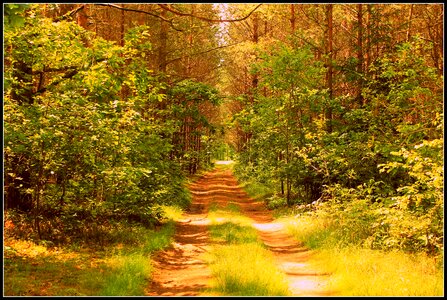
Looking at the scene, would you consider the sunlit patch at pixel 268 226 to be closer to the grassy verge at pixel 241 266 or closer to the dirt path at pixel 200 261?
the dirt path at pixel 200 261

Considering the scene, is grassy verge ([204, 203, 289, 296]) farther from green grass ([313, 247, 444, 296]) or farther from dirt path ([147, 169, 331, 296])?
green grass ([313, 247, 444, 296])

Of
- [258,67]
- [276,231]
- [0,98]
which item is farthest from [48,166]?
[258,67]

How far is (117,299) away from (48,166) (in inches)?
152

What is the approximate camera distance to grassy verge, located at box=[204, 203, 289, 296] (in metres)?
7.05

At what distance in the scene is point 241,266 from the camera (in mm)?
8234

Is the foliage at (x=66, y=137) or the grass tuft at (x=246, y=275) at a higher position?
the foliage at (x=66, y=137)

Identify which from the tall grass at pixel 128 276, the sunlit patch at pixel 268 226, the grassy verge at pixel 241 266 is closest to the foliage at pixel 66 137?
the tall grass at pixel 128 276

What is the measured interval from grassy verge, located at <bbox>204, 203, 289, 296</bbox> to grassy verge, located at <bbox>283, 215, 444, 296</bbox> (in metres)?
1.16

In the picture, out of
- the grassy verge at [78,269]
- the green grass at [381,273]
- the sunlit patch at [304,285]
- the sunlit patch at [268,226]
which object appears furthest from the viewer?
the sunlit patch at [268,226]

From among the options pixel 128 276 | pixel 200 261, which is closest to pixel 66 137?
pixel 128 276

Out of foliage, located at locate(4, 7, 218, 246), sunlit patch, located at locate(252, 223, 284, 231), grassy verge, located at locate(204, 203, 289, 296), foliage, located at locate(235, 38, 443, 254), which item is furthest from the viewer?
sunlit patch, located at locate(252, 223, 284, 231)

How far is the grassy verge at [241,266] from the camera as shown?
705 cm

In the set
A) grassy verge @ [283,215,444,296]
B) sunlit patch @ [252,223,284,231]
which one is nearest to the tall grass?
grassy verge @ [283,215,444,296]

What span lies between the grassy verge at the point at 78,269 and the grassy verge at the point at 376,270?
371 cm
